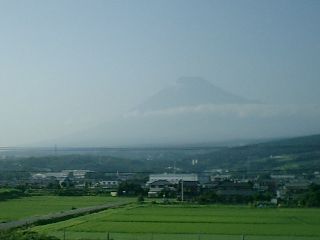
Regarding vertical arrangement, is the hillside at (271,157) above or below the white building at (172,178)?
above

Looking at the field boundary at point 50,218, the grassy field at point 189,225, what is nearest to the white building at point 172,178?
the field boundary at point 50,218

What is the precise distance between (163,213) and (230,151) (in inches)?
1614

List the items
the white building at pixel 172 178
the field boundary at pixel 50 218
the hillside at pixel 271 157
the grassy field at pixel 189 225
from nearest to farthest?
the grassy field at pixel 189 225, the field boundary at pixel 50 218, the white building at pixel 172 178, the hillside at pixel 271 157

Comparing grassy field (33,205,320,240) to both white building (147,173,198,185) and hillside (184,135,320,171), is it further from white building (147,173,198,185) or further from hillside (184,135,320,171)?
hillside (184,135,320,171)

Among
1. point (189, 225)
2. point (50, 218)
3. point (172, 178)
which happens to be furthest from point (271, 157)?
point (189, 225)

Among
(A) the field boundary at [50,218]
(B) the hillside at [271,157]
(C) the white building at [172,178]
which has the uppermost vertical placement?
(B) the hillside at [271,157]

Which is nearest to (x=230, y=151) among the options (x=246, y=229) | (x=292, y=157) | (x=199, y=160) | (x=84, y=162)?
(x=199, y=160)

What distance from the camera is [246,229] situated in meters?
12.8

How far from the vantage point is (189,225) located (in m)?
13.7

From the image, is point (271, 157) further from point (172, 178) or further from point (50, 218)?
point (50, 218)

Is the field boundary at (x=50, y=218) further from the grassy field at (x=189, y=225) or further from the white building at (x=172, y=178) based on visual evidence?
the white building at (x=172, y=178)

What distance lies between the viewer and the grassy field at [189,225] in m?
11.7

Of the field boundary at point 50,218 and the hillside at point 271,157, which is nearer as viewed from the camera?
the field boundary at point 50,218

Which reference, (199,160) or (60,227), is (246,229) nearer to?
(60,227)
